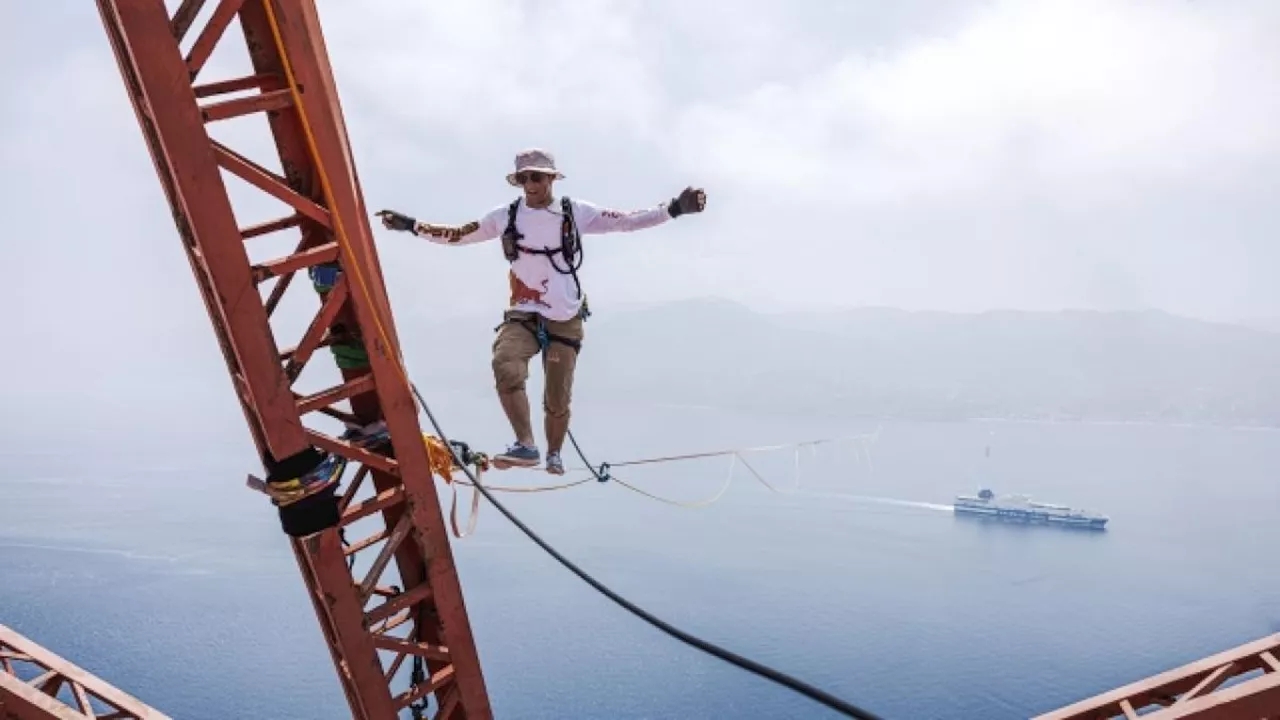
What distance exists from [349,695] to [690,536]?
87.1 m

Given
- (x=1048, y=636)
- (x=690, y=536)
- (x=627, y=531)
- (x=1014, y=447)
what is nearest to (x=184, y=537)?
(x=627, y=531)

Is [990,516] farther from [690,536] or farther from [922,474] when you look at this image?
[690,536]

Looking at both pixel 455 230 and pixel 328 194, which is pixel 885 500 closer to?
pixel 455 230

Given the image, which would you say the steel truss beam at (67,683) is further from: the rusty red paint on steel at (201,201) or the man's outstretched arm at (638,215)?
the man's outstretched arm at (638,215)

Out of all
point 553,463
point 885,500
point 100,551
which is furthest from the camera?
point 885,500

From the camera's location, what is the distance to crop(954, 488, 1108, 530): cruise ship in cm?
8831

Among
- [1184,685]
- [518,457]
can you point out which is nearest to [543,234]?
[518,457]

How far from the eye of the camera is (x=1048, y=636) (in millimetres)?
59312

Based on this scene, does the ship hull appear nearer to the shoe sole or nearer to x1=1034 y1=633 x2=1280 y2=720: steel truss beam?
x1=1034 y1=633 x2=1280 y2=720: steel truss beam

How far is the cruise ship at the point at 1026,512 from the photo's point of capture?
290 feet

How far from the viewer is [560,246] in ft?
18.6

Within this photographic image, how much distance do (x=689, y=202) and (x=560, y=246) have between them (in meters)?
1.18

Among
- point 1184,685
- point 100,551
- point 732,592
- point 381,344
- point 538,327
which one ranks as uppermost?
point 538,327

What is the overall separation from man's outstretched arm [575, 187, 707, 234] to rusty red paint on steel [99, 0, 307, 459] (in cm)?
292
